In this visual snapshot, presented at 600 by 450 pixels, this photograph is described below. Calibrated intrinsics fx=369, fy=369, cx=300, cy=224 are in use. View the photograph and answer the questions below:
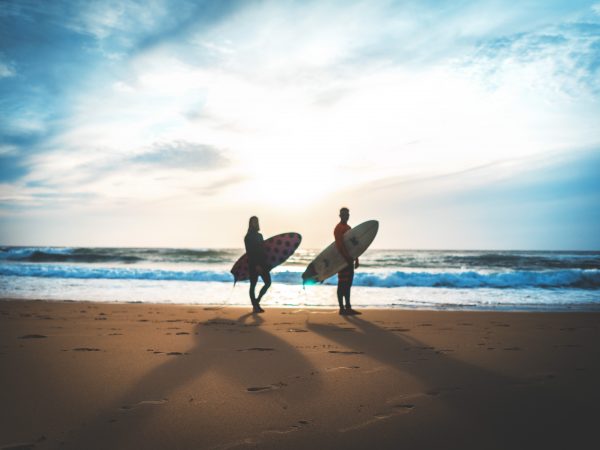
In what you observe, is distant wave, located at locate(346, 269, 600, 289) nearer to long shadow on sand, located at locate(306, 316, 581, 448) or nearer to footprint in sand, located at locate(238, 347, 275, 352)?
footprint in sand, located at locate(238, 347, 275, 352)

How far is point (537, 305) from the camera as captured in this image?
8.12 m

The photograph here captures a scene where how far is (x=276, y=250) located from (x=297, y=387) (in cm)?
594

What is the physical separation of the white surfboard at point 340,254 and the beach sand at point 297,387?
252 cm

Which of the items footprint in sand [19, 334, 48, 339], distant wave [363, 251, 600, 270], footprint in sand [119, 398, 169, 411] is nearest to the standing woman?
footprint in sand [19, 334, 48, 339]

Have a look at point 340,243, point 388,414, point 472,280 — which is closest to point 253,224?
point 340,243

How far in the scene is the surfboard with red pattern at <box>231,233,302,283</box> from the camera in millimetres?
8438

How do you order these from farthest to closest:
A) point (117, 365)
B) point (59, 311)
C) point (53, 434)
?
point (59, 311) < point (117, 365) < point (53, 434)

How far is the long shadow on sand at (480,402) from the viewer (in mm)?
1903

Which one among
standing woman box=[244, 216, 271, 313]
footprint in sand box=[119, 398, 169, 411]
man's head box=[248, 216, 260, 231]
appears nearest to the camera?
footprint in sand box=[119, 398, 169, 411]

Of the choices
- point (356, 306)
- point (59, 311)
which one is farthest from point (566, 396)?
point (59, 311)

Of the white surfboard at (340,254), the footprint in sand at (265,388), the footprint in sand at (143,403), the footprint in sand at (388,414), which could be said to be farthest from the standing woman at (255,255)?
the footprint in sand at (388,414)

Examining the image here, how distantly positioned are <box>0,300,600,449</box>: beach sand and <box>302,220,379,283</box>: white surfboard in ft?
8.26

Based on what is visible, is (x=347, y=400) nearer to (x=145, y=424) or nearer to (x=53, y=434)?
(x=145, y=424)

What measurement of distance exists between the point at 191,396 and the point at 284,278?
42.6 ft
